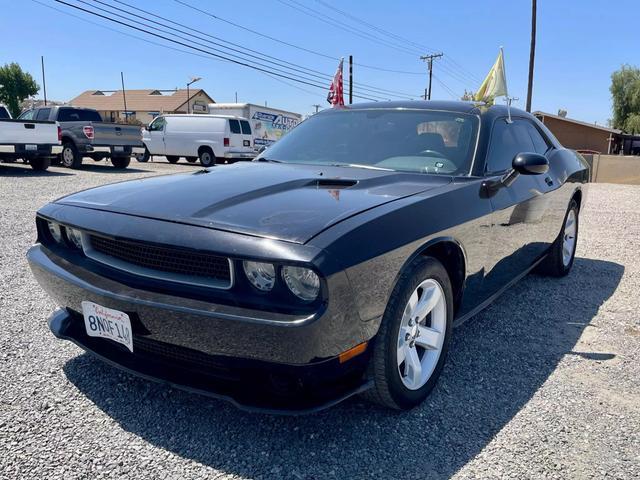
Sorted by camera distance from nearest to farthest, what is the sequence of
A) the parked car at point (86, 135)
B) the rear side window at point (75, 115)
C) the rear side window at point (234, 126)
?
the parked car at point (86, 135) < the rear side window at point (75, 115) < the rear side window at point (234, 126)

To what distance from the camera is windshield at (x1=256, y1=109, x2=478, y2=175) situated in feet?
10.5

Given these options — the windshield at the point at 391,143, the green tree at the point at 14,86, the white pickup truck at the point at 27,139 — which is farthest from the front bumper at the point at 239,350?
the green tree at the point at 14,86

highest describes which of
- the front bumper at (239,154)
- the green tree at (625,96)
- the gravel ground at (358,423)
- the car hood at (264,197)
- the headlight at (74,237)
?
the green tree at (625,96)

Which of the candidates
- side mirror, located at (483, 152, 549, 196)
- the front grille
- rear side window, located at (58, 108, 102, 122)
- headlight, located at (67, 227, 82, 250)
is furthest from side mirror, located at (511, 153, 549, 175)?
rear side window, located at (58, 108, 102, 122)

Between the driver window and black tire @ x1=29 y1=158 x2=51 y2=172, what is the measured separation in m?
13.4

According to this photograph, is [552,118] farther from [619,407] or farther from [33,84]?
[33,84]

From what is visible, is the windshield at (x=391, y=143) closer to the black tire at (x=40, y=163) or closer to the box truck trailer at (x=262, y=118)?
the black tire at (x=40, y=163)

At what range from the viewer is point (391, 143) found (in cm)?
336

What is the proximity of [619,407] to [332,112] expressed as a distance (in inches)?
105

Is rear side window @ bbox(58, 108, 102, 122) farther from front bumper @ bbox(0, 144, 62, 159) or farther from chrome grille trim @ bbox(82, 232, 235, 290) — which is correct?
chrome grille trim @ bbox(82, 232, 235, 290)

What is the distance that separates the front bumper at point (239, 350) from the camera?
186 centimetres

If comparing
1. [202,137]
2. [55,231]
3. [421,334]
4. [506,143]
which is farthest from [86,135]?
[421,334]

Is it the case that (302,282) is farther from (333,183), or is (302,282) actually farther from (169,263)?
(333,183)

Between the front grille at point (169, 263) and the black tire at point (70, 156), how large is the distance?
47.9ft
